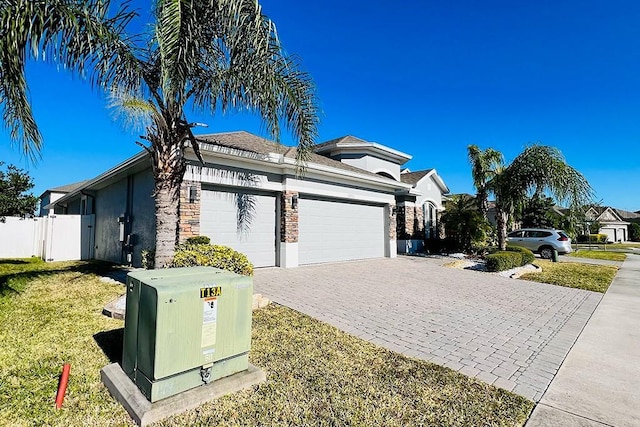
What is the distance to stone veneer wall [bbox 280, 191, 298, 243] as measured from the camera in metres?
10.9

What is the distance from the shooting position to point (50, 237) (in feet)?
45.3

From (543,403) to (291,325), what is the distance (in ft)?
11.0

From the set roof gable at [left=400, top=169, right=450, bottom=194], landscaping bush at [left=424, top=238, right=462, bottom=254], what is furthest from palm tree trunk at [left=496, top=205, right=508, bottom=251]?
roof gable at [left=400, top=169, right=450, bottom=194]

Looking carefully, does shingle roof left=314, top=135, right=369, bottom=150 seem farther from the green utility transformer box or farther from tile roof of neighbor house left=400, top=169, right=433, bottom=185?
the green utility transformer box

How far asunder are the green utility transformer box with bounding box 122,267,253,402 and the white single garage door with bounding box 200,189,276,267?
6.33m

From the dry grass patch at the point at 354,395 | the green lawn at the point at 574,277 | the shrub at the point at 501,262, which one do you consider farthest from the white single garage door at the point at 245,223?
the green lawn at the point at 574,277

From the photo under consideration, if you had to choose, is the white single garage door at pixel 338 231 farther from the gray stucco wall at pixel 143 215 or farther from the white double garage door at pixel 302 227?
the gray stucco wall at pixel 143 215

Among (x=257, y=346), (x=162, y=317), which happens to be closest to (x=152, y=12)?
(x=162, y=317)

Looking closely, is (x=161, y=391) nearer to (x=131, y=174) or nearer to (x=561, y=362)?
(x=561, y=362)

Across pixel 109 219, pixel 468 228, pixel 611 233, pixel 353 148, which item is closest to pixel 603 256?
pixel 468 228

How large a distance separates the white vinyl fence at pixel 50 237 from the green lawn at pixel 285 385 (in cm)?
1099

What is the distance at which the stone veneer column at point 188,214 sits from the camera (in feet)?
27.7

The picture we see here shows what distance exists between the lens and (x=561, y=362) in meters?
4.09

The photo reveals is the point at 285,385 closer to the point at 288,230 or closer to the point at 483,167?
the point at 288,230
